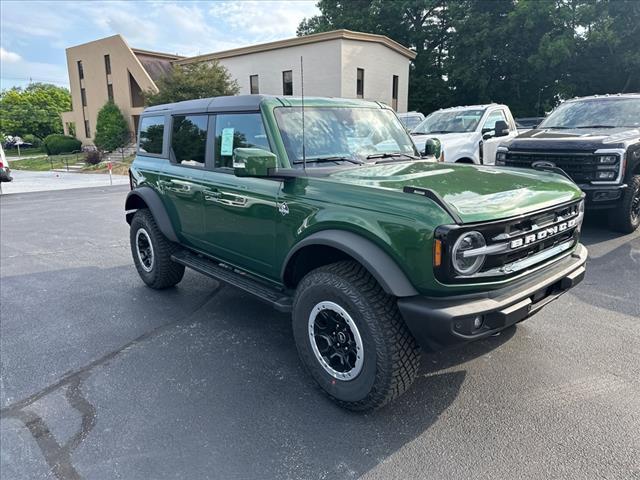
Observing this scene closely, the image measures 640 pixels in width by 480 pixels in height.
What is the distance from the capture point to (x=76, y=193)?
1500 cm

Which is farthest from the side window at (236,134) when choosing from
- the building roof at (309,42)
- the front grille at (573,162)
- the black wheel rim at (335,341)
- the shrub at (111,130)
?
the shrub at (111,130)

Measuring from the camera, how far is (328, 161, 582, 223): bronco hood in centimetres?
260

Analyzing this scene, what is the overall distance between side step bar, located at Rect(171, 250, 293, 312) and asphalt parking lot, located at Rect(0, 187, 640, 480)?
504mm

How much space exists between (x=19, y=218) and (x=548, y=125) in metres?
11.0

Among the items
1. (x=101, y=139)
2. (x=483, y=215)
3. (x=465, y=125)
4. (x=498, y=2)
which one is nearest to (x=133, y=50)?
(x=101, y=139)

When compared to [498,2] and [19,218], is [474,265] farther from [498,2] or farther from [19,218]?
[498,2]

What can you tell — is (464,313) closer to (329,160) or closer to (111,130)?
(329,160)

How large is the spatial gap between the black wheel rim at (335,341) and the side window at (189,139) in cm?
202

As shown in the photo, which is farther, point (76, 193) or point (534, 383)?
point (76, 193)

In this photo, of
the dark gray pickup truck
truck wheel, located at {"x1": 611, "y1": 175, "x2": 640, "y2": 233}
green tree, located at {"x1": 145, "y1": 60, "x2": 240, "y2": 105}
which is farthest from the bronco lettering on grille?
green tree, located at {"x1": 145, "y1": 60, "x2": 240, "y2": 105}

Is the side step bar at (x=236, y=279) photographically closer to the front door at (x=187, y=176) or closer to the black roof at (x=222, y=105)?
the front door at (x=187, y=176)

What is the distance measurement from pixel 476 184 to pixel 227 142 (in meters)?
2.08

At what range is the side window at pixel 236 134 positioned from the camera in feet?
11.8

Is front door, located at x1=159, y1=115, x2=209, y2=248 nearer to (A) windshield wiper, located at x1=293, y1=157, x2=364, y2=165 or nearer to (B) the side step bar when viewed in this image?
(B) the side step bar
